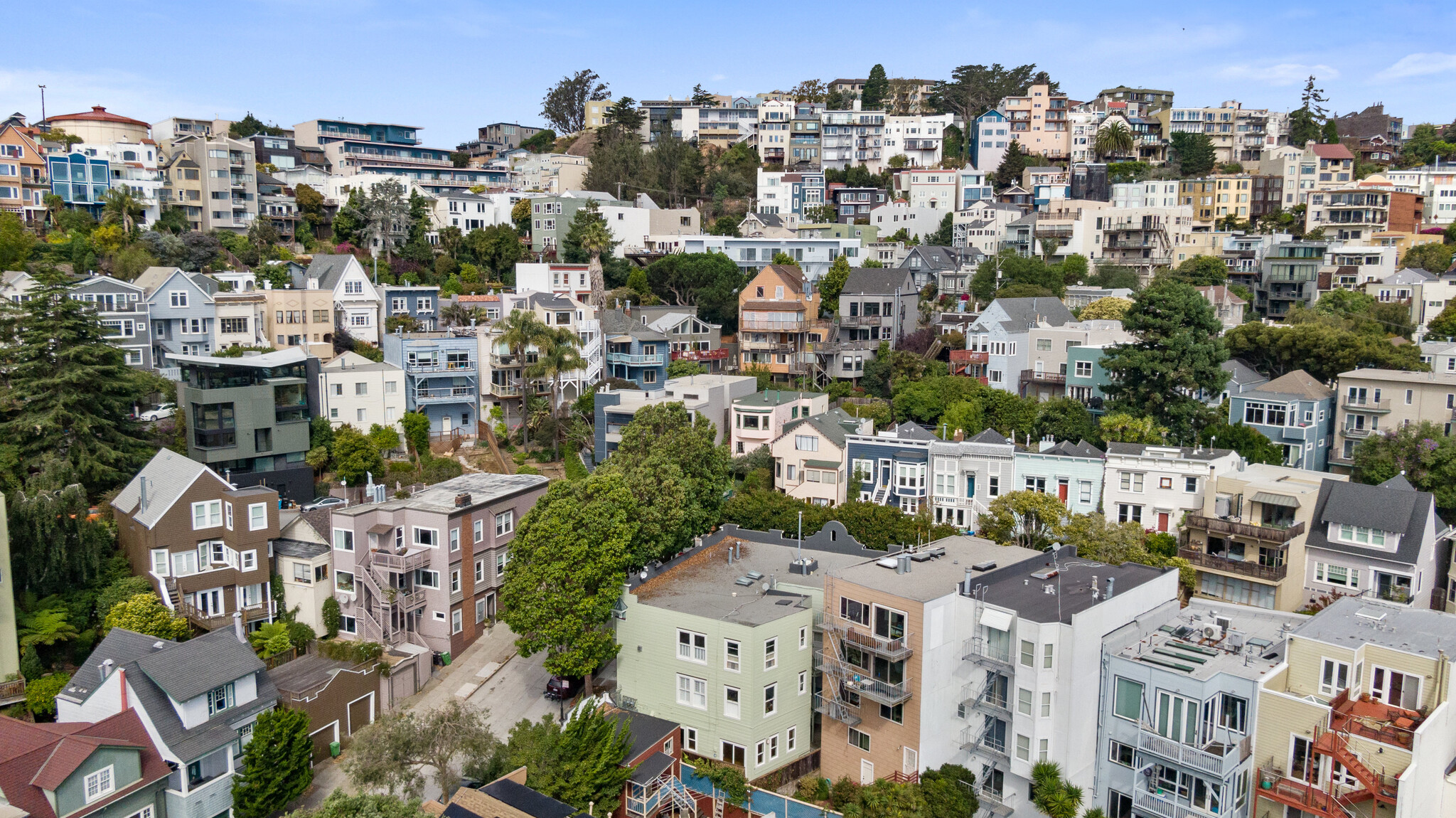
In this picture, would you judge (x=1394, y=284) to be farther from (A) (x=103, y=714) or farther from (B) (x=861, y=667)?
(A) (x=103, y=714)

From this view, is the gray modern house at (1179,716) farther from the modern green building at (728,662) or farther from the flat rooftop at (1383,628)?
the modern green building at (728,662)

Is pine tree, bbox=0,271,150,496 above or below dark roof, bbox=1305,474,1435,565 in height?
above

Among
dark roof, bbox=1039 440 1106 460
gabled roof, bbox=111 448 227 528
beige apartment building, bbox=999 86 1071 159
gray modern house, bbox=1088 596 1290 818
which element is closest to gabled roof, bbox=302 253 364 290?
gabled roof, bbox=111 448 227 528

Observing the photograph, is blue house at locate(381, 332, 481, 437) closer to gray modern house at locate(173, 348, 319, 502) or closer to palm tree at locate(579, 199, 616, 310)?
gray modern house at locate(173, 348, 319, 502)

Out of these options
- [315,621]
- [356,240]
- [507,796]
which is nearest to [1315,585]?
[507,796]

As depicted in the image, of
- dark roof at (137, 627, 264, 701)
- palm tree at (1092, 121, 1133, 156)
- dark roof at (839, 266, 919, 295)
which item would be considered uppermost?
palm tree at (1092, 121, 1133, 156)

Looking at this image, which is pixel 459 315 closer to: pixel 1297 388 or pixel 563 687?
pixel 563 687
